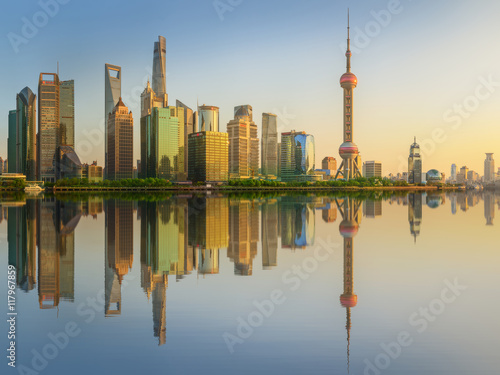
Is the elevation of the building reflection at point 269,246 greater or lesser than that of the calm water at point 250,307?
greater

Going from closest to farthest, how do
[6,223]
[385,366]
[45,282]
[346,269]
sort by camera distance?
[385,366] < [45,282] < [346,269] < [6,223]

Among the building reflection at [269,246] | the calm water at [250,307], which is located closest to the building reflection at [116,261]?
the calm water at [250,307]

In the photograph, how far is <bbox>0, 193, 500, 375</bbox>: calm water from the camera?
30.8 feet

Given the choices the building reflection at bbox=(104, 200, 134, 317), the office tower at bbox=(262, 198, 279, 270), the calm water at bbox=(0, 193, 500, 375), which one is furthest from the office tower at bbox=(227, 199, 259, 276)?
the building reflection at bbox=(104, 200, 134, 317)

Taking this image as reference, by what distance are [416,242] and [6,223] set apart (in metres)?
33.2

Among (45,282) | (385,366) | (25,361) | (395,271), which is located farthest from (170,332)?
(395,271)

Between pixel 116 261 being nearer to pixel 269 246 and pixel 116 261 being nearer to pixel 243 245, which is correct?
pixel 243 245

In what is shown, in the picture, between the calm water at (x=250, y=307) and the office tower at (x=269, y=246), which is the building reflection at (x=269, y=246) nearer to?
the office tower at (x=269, y=246)

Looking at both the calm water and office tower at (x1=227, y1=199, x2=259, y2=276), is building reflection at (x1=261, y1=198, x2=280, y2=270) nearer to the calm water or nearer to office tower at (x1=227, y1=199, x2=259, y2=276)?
the calm water

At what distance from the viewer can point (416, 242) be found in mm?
26312

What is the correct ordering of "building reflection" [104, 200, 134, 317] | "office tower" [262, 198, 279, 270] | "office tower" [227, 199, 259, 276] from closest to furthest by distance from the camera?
"building reflection" [104, 200, 134, 317] < "office tower" [227, 199, 259, 276] < "office tower" [262, 198, 279, 270]

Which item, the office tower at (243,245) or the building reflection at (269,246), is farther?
the building reflection at (269,246)

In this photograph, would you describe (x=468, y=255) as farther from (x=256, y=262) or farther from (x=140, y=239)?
(x=140, y=239)

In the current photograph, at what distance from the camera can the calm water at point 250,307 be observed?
9.38 meters
